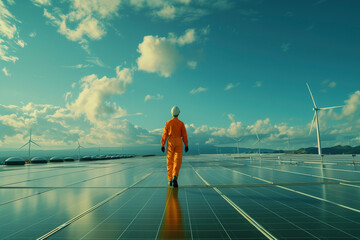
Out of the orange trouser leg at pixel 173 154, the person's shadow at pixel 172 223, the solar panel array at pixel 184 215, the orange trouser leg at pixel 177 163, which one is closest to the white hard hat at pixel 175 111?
the orange trouser leg at pixel 173 154

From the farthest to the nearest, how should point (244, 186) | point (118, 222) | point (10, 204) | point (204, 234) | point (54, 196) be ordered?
point (244, 186)
point (54, 196)
point (10, 204)
point (118, 222)
point (204, 234)

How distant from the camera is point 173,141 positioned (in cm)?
1093

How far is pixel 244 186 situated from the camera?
1009 cm

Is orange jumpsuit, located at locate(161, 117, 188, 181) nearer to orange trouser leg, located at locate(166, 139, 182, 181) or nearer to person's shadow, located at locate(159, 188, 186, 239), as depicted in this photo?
orange trouser leg, located at locate(166, 139, 182, 181)

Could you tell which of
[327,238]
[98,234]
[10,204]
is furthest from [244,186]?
[10,204]

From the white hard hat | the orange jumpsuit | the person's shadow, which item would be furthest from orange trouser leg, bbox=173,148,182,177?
the person's shadow

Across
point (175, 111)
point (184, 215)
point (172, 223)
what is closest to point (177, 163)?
point (175, 111)

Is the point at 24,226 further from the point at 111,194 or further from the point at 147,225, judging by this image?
the point at 111,194

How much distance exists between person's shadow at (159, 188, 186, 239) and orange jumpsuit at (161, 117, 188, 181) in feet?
11.0

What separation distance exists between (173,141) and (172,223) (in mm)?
6024

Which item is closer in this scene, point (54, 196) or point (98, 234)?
point (98, 234)

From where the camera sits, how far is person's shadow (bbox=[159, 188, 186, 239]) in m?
4.36

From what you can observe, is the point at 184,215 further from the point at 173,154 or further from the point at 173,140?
the point at 173,140

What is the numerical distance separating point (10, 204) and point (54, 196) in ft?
4.76
